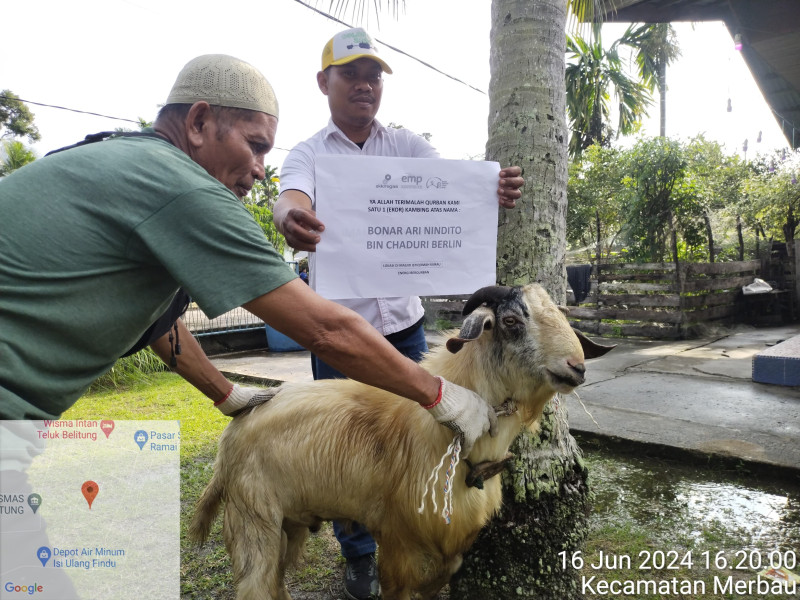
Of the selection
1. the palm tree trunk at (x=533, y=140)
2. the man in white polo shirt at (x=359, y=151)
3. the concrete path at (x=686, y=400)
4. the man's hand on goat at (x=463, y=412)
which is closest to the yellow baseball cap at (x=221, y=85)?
the man in white polo shirt at (x=359, y=151)

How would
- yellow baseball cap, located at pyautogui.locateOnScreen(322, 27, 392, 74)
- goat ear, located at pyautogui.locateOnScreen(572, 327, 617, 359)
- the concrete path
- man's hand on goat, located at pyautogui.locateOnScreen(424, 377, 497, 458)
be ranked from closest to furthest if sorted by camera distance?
man's hand on goat, located at pyautogui.locateOnScreen(424, 377, 497, 458)
goat ear, located at pyautogui.locateOnScreen(572, 327, 617, 359)
yellow baseball cap, located at pyautogui.locateOnScreen(322, 27, 392, 74)
the concrete path

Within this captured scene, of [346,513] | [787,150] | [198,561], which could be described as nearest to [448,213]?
[346,513]

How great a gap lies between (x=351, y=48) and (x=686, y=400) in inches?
209

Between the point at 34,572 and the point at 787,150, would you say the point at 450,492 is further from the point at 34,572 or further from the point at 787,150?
the point at 787,150

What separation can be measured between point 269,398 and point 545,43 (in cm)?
249

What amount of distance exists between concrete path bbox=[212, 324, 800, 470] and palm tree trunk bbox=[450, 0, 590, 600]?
56 cm

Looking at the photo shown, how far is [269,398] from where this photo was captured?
273cm

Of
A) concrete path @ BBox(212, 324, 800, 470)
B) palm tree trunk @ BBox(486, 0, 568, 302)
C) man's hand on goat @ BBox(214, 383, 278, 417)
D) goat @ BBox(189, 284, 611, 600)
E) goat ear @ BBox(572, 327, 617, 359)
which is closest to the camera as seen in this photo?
goat @ BBox(189, 284, 611, 600)

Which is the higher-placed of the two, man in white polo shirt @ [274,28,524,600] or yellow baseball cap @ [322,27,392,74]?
yellow baseball cap @ [322,27,392,74]

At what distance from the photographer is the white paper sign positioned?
2.53 meters

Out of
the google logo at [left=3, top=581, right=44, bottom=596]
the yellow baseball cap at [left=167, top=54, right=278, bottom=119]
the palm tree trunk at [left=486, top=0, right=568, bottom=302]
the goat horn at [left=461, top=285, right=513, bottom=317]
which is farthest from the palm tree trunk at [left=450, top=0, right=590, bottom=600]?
the google logo at [left=3, top=581, right=44, bottom=596]

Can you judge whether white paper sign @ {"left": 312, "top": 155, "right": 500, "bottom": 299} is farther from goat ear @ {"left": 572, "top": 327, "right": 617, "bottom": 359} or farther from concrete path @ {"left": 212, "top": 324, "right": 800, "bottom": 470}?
concrete path @ {"left": 212, "top": 324, "right": 800, "bottom": 470}

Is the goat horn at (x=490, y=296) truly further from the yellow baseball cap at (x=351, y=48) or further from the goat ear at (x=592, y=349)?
the yellow baseball cap at (x=351, y=48)

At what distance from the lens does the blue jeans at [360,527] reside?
3037 mm
